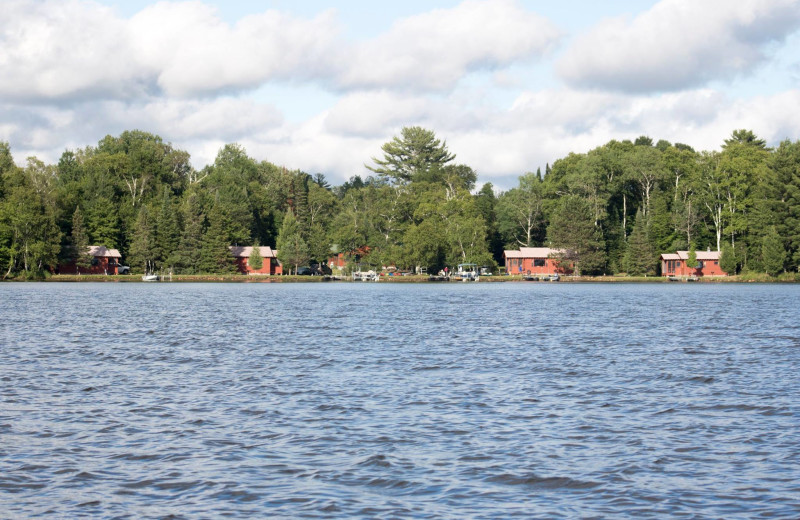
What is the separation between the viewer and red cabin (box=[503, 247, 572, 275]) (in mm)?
120875

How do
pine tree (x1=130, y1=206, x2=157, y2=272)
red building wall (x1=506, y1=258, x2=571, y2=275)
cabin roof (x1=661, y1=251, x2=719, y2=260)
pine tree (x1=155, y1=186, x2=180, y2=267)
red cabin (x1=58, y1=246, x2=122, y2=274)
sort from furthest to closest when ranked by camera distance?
red building wall (x1=506, y1=258, x2=571, y2=275)
cabin roof (x1=661, y1=251, x2=719, y2=260)
red cabin (x1=58, y1=246, x2=122, y2=274)
pine tree (x1=155, y1=186, x2=180, y2=267)
pine tree (x1=130, y1=206, x2=157, y2=272)

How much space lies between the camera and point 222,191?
419 ft

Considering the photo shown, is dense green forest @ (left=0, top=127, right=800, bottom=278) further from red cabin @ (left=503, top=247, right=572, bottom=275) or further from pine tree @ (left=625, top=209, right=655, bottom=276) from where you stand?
red cabin @ (left=503, top=247, right=572, bottom=275)

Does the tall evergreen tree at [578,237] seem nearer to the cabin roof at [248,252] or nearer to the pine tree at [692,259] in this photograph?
the pine tree at [692,259]

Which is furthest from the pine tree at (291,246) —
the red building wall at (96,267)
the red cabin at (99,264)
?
the red building wall at (96,267)

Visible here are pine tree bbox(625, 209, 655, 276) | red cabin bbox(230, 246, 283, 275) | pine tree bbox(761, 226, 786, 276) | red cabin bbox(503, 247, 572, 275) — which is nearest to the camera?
pine tree bbox(761, 226, 786, 276)

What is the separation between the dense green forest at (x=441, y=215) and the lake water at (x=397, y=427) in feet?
256

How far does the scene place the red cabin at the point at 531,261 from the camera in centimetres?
12088

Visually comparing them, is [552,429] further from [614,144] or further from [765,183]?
[614,144]

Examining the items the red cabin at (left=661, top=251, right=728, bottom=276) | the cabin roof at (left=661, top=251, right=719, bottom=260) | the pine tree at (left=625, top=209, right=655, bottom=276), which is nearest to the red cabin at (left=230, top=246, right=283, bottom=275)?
the pine tree at (left=625, top=209, right=655, bottom=276)

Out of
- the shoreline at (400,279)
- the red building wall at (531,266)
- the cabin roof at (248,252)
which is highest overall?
the cabin roof at (248,252)

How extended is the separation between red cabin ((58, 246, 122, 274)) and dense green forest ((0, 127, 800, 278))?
1.71 m

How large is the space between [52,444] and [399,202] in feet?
354

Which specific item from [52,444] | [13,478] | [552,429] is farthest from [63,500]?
[552,429]
